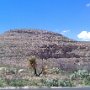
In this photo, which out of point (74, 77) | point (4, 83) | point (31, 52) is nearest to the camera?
point (4, 83)

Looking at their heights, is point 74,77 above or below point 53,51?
below

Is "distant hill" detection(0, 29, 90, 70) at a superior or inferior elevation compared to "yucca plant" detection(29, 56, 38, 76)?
superior

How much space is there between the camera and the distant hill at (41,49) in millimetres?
56594

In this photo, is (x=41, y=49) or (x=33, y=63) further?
(x=41, y=49)

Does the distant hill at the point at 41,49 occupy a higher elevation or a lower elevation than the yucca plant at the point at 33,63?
higher

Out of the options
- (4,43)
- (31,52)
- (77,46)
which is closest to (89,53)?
(77,46)

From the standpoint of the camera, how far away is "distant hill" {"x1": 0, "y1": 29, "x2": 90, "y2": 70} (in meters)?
56.6

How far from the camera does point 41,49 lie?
62.4 meters

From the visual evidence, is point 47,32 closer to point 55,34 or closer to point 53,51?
point 55,34

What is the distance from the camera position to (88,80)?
28.7 metres

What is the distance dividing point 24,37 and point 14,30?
568 cm

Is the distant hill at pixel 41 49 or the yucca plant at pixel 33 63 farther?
the distant hill at pixel 41 49

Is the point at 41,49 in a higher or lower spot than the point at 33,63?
higher

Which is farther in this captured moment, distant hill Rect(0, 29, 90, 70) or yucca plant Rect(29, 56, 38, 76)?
distant hill Rect(0, 29, 90, 70)
